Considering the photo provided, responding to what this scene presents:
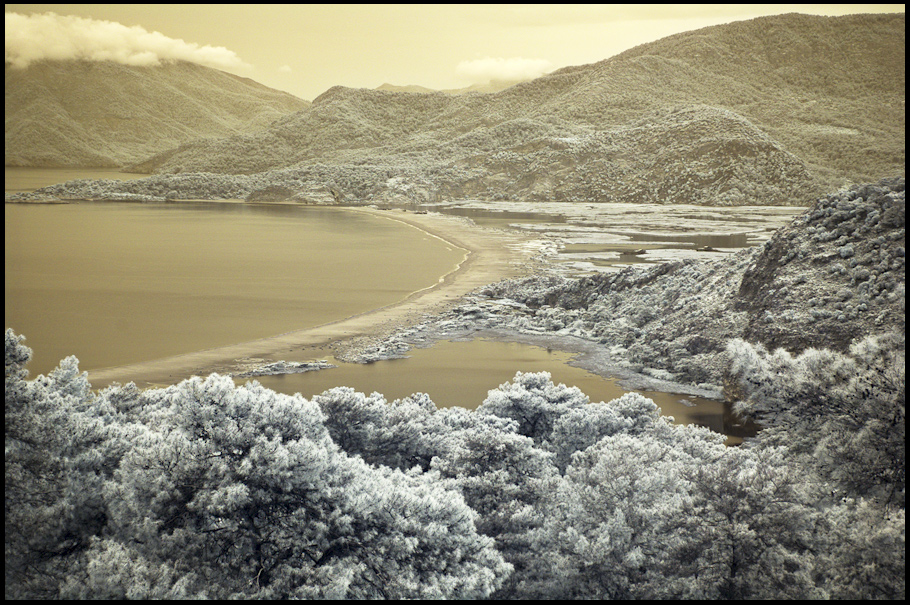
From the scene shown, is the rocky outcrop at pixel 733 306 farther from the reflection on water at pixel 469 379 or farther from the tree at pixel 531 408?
the tree at pixel 531 408

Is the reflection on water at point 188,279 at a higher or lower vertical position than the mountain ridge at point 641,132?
lower

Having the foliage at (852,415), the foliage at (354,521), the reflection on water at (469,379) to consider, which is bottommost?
the reflection on water at (469,379)

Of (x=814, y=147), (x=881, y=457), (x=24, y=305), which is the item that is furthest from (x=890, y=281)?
(x=814, y=147)

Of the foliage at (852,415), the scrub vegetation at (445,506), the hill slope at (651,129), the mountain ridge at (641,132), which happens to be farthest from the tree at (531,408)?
the hill slope at (651,129)

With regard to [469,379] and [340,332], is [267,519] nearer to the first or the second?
[469,379]

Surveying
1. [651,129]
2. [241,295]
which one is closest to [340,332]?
[241,295]

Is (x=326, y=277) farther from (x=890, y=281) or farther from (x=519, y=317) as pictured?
(x=890, y=281)
